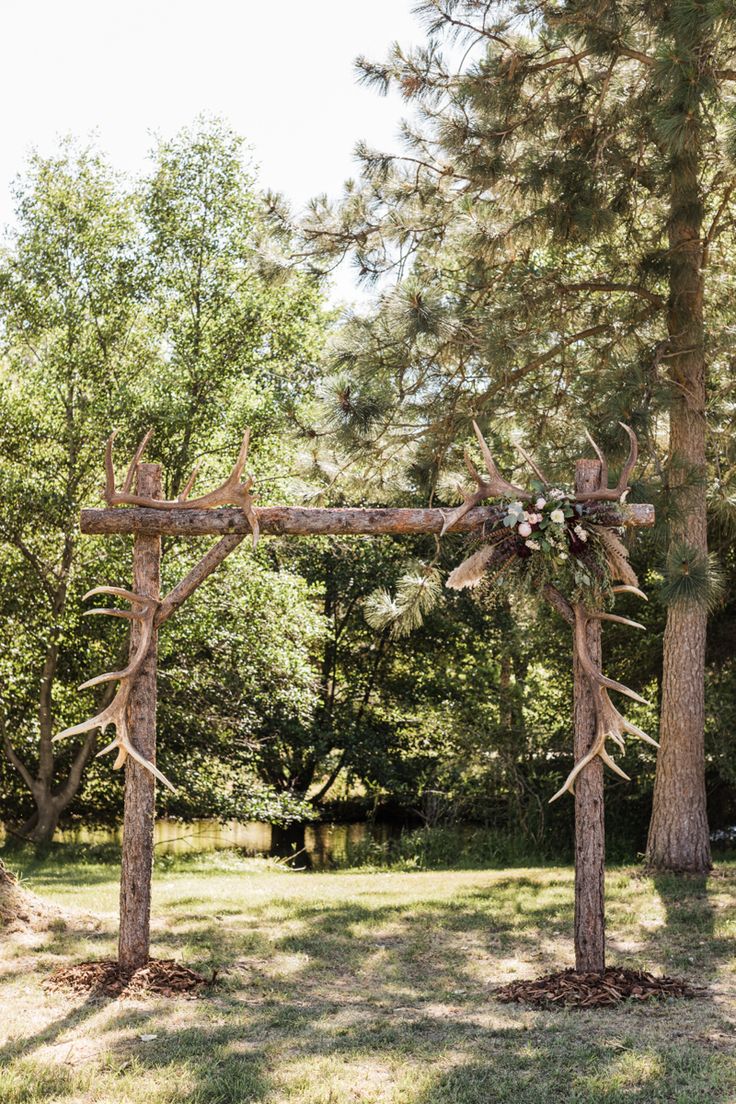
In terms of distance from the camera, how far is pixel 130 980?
605cm

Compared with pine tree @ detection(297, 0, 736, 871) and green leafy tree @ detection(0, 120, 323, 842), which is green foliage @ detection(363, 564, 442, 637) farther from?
green leafy tree @ detection(0, 120, 323, 842)

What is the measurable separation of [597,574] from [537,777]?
27.9 feet

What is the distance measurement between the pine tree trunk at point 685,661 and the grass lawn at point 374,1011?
59cm

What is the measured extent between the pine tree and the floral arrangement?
2493mm

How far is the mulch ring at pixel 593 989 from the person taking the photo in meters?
5.89

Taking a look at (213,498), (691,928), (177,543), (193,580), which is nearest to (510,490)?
(213,498)

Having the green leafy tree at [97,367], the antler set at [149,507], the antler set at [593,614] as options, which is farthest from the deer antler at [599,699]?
the green leafy tree at [97,367]

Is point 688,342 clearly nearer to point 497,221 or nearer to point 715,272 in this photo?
point 715,272

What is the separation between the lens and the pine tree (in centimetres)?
911

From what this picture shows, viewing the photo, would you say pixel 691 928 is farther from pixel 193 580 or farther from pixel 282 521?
pixel 193 580

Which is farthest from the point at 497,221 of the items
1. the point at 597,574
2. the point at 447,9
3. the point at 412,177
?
the point at 597,574

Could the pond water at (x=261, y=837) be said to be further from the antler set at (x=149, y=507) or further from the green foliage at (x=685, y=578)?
the antler set at (x=149, y=507)

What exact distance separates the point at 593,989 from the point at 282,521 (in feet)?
10.7

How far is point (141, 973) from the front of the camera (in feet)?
20.0
